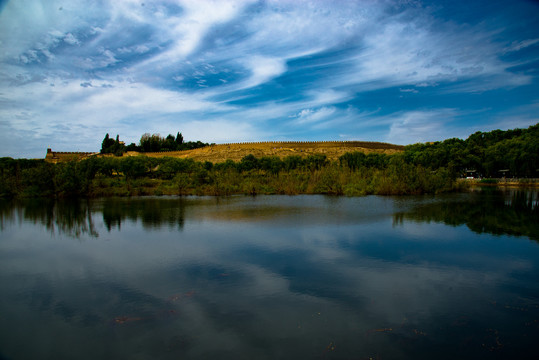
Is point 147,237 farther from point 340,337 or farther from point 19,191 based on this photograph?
point 19,191

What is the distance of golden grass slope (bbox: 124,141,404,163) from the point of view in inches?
2594

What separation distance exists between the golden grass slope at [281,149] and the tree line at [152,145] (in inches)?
516

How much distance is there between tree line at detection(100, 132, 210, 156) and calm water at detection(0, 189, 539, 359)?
81.0 metres

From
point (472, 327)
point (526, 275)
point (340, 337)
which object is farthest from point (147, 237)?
point (526, 275)

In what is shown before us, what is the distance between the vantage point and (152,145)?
88.9 meters

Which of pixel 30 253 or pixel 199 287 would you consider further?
pixel 30 253

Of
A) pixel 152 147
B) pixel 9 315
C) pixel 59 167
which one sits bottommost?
pixel 9 315

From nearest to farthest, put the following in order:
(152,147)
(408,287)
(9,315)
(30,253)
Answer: (9,315) < (408,287) < (30,253) < (152,147)

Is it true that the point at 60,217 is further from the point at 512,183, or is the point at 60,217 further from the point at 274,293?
the point at 512,183

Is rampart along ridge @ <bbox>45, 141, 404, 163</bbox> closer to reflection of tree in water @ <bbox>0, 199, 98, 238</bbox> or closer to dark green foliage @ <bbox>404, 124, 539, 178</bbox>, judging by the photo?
dark green foliage @ <bbox>404, 124, 539, 178</bbox>

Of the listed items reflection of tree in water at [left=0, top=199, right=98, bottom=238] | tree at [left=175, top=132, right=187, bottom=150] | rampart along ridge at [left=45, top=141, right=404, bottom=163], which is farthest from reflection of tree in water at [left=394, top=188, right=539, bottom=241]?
tree at [left=175, top=132, right=187, bottom=150]

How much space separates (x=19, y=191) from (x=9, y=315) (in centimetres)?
2113

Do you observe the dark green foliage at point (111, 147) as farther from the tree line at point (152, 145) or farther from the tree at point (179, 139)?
the tree at point (179, 139)

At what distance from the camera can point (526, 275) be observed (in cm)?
Answer: 594
